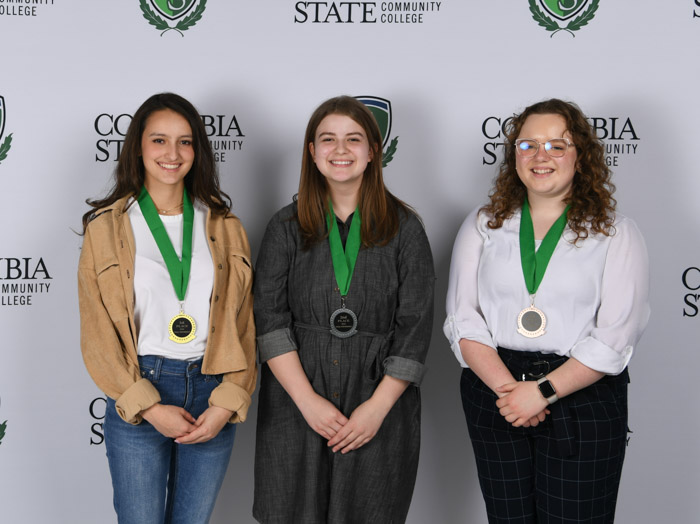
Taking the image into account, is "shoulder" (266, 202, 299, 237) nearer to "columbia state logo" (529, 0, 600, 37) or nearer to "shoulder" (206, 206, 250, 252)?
"shoulder" (206, 206, 250, 252)

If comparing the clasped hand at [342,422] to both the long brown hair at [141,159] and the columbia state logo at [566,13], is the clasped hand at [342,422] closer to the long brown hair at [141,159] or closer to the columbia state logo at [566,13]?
the long brown hair at [141,159]

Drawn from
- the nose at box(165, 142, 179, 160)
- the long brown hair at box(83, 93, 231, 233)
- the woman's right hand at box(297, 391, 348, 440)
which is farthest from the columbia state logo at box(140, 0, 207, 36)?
the woman's right hand at box(297, 391, 348, 440)

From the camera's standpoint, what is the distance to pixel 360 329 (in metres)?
2.12

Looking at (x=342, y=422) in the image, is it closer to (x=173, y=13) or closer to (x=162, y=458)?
(x=162, y=458)

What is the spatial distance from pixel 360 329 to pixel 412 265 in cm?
26

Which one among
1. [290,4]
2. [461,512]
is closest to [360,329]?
[461,512]

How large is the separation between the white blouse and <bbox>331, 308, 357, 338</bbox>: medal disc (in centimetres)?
32

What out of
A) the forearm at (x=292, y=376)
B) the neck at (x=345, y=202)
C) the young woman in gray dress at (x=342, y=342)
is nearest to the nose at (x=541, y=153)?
the young woman in gray dress at (x=342, y=342)

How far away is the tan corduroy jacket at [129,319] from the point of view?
1.92m

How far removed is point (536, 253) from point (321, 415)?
32.2 inches

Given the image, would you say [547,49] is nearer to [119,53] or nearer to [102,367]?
[119,53]

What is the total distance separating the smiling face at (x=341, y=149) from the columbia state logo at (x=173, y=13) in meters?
0.91

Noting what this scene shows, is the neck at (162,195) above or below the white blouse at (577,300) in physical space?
above

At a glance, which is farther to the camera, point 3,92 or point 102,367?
point 3,92
